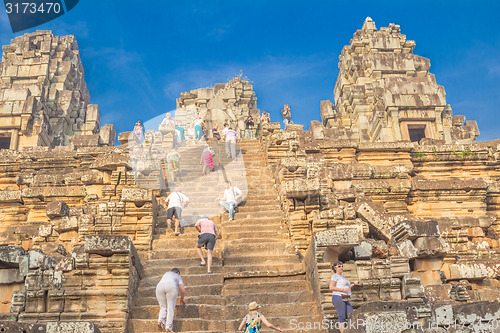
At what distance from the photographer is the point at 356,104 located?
24.8m

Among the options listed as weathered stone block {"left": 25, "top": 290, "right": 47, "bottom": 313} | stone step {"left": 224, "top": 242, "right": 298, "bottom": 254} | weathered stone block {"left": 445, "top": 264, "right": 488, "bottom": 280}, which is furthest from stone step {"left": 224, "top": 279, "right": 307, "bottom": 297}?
weathered stone block {"left": 445, "top": 264, "right": 488, "bottom": 280}

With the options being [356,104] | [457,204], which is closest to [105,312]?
[457,204]

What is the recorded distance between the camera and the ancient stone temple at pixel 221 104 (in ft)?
94.1

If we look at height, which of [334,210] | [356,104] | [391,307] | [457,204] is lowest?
[391,307]

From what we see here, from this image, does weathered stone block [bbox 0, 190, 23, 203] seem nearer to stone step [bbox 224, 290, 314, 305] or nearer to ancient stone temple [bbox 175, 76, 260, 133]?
stone step [bbox 224, 290, 314, 305]

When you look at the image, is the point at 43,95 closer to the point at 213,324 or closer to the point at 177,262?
the point at 177,262

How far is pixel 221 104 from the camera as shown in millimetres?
29922

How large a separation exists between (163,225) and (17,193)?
5.20 m

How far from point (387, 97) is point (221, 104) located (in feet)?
35.6

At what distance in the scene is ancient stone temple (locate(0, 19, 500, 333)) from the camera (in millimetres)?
7531

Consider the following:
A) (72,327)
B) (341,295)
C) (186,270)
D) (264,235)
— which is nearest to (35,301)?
(72,327)

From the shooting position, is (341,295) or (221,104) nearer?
(341,295)

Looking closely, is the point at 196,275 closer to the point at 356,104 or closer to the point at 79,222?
the point at 79,222

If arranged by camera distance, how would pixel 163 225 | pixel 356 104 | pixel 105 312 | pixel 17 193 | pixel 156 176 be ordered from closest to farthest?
pixel 105 312, pixel 163 225, pixel 156 176, pixel 17 193, pixel 356 104
